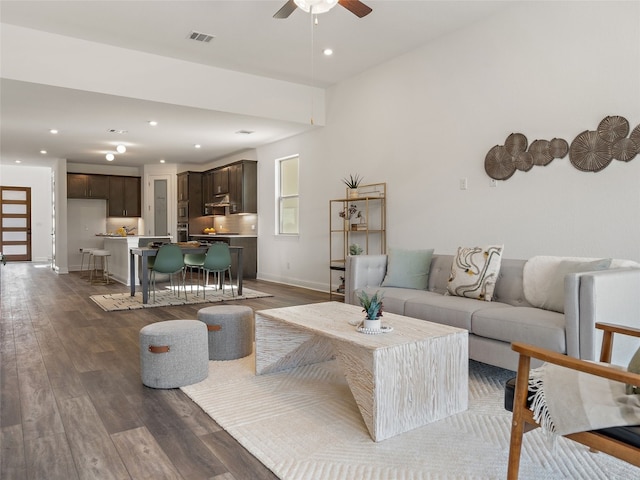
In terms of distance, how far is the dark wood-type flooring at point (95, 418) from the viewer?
195 cm

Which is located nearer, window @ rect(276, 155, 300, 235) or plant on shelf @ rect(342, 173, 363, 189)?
plant on shelf @ rect(342, 173, 363, 189)

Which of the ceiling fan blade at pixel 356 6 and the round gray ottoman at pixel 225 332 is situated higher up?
the ceiling fan blade at pixel 356 6

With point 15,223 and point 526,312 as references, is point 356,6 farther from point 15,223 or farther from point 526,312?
point 15,223

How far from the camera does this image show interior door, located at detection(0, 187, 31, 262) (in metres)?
13.5

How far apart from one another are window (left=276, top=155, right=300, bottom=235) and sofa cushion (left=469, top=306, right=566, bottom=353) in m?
5.30

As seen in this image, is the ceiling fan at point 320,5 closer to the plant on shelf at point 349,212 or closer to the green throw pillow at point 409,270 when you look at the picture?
the green throw pillow at point 409,270

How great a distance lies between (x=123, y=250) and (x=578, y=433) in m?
8.30

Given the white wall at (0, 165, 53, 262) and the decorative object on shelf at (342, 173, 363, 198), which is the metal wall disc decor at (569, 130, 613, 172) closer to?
the decorative object on shelf at (342, 173, 363, 198)

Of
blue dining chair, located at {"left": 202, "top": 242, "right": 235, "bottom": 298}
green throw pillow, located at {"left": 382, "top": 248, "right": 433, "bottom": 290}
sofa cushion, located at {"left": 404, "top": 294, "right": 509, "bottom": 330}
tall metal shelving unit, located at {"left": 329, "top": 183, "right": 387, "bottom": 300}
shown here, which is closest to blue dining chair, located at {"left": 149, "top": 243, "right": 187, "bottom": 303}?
blue dining chair, located at {"left": 202, "top": 242, "right": 235, "bottom": 298}

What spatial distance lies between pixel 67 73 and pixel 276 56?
2533mm

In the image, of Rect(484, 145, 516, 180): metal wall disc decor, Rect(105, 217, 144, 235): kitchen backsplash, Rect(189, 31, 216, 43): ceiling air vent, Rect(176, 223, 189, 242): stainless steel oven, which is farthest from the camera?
Rect(105, 217, 144, 235): kitchen backsplash

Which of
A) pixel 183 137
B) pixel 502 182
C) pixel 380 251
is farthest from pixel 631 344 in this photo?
pixel 183 137

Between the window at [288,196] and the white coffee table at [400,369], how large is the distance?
5528 millimetres

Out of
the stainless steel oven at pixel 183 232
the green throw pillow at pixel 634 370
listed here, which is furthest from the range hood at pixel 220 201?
the green throw pillow at pixel 634 370
